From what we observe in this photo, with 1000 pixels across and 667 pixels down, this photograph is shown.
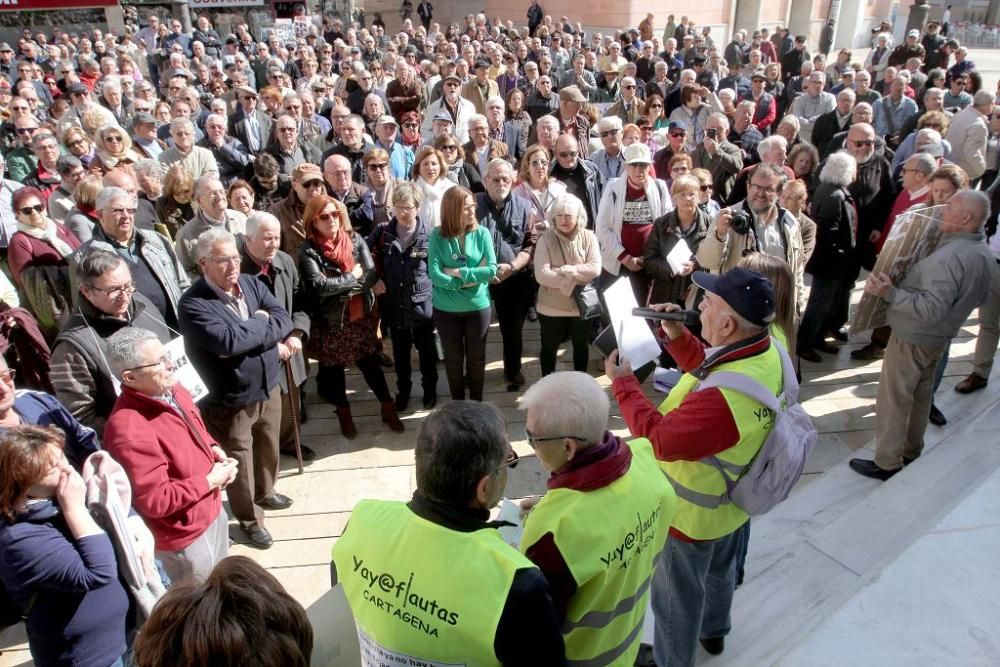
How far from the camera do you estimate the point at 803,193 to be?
15.4ft

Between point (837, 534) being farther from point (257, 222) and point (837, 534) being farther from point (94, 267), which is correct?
point (94, 267)

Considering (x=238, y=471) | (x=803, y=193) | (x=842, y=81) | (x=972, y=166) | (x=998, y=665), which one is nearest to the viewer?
(x=998, y=665)

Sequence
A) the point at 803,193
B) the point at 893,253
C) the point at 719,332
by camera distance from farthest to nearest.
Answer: the point at 803,193 → the point at 893,253 → the point at 719,332

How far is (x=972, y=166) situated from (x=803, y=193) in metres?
3.43

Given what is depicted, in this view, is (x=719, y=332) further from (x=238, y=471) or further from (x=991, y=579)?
(x=238, y=471)

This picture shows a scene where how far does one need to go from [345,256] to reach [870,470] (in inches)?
131

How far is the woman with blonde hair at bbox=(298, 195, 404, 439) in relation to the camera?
4.18 metres

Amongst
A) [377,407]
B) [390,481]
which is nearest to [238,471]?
[390,481]

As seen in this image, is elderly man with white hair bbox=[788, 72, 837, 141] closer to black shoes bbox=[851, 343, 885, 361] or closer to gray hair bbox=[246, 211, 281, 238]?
black shoes bbox=[851, 343, 885, 361]

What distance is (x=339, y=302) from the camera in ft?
14.2

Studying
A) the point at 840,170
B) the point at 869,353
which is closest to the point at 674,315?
the point at 840,170

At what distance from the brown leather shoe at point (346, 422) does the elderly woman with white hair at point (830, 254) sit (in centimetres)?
353

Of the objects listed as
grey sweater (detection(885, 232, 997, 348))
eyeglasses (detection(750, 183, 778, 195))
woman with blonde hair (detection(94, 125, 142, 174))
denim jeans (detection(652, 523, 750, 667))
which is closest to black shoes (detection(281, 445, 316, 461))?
denim jeans (detection(652, 523, 750, 667))

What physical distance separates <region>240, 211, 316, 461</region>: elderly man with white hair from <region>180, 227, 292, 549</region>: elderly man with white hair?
0.13m
